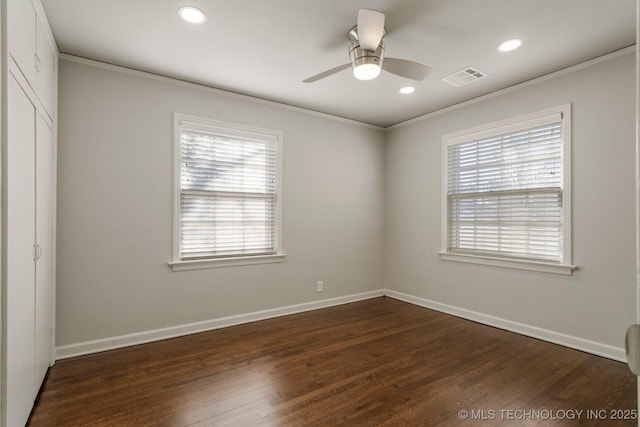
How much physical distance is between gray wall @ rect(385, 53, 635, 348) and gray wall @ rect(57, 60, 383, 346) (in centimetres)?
199

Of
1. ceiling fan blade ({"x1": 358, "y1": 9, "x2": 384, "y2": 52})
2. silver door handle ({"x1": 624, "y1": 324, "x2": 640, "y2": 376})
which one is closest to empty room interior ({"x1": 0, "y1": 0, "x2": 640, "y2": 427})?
ceiling fan blade ({"x1": 358, "y1": 9, "x2": 384, "y2": 52})

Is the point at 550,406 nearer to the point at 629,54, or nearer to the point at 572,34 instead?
the point at 572,34

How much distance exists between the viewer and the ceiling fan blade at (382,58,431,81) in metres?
2.42

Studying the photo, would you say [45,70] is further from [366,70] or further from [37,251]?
[366,70]

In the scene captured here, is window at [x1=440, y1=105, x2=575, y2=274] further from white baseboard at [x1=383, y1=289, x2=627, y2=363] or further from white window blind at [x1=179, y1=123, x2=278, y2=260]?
white window blind at [x1=179, y1=123, x2=278, y2=260]

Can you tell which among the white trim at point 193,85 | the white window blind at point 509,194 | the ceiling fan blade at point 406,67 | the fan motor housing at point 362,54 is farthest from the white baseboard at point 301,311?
the fan motor housing at point 362,54

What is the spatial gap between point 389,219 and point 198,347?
3250mm

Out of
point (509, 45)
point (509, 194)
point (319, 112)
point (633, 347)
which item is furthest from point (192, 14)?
point (509, 194)

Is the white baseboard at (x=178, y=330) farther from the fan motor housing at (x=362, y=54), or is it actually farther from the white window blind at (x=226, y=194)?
the fan motor housing at (x=362, y=54)

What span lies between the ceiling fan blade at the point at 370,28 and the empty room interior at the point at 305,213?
0.01m

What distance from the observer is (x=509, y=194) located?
3.64 meters

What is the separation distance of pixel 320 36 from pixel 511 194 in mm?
2656

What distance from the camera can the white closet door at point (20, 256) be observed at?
62.9 inches

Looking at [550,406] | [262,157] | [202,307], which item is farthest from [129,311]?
[550,406]
